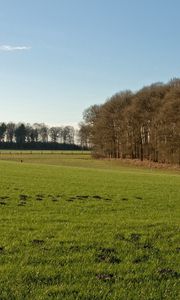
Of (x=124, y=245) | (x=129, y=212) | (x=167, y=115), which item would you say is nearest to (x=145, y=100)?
(x=167, y=115)

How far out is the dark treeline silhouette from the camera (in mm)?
85312

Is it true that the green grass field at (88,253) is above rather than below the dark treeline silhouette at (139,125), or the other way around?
below

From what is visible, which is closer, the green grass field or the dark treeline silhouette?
the green grass field

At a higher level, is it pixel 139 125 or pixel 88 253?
pixel 139 125

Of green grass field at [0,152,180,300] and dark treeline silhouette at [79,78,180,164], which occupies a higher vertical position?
dark treeline silhouette at [79,78,180,164]

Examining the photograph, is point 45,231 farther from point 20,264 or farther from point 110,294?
point 110,294

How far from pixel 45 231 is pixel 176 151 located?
71973mm

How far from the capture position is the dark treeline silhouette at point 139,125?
85312mm

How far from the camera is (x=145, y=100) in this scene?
100 m

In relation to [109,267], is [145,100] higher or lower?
higher

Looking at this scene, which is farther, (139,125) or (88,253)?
(139,125)

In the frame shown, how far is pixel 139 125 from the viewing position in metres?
104

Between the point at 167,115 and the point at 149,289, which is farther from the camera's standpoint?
the point at 167,115

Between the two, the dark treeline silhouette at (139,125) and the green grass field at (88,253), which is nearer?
the green grass field at (88,253)
